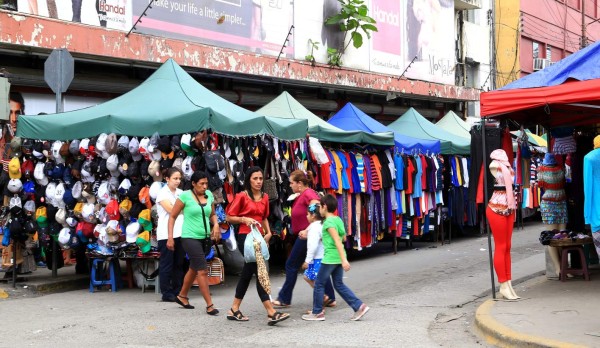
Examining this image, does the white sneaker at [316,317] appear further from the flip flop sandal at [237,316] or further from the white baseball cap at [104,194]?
the white baseball cap at [104,194]

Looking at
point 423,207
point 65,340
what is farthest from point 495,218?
point 423,207

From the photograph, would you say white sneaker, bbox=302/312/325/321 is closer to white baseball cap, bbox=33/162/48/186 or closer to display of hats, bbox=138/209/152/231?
display of hats, bbox=138/209/152/231

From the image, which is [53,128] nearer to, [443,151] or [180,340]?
[180,340]

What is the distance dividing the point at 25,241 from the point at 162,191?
2934 mm

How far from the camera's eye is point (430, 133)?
66.3 ft

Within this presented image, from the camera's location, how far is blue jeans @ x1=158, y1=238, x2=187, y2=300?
433 inches

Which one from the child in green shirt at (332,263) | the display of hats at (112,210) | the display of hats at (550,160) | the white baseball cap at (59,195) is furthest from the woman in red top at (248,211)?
the display of hats at (550,160)

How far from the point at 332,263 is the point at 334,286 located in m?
0.26

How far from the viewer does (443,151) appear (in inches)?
754

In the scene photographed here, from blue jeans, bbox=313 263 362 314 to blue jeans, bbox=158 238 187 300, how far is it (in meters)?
2.40

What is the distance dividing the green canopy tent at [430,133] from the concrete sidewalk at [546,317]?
827 cm

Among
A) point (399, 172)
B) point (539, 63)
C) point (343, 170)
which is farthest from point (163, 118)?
point (539, 63)

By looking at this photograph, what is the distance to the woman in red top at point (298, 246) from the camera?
10.2 m

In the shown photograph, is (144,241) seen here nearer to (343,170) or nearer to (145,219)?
(145,219)
